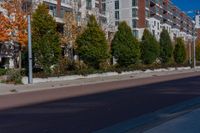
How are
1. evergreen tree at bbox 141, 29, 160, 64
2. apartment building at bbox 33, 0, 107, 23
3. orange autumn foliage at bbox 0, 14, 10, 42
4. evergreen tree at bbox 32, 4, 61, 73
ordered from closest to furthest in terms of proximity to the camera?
1. evergreen tree at bbox 32, 4, 61, 73
2. orange autumn foliage at bbox 0, 14, 10, 42
3. apartment building at bbox 33, 0, 107, 23
4. evergreen tree at bbox 141, 29, 160, 64

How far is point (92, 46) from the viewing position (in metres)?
45.0

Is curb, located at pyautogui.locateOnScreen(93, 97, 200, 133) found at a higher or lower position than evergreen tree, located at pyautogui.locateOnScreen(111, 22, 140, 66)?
lower

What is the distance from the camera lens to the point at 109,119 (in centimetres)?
1218

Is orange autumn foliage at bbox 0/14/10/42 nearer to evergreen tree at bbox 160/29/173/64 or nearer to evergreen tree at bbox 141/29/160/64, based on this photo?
evergreen tree at bbox 141/29/160/64

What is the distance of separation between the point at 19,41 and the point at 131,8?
59981mm

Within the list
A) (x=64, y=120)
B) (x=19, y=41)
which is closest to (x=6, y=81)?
(x=19, y=41)

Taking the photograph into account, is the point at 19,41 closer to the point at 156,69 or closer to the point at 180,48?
the point at 156,69

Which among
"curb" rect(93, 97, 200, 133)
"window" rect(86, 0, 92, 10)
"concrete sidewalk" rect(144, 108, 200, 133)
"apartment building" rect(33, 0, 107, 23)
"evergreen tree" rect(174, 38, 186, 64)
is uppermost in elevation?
"window" rect(86, 0, 92, 10)

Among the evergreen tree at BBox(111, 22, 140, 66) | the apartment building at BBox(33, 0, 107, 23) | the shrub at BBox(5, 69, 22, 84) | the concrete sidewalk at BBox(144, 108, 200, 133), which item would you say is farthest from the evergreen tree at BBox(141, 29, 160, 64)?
the concrete sidewalk at BBox(144, 108, 200, 133)

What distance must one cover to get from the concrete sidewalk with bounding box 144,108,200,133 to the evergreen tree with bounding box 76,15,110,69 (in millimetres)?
33862

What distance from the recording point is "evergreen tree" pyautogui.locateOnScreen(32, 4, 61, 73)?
3769 centimetres

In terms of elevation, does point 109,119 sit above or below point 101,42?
below

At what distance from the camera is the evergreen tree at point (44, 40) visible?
37.7 m

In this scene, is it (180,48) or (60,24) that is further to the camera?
(180,48)
